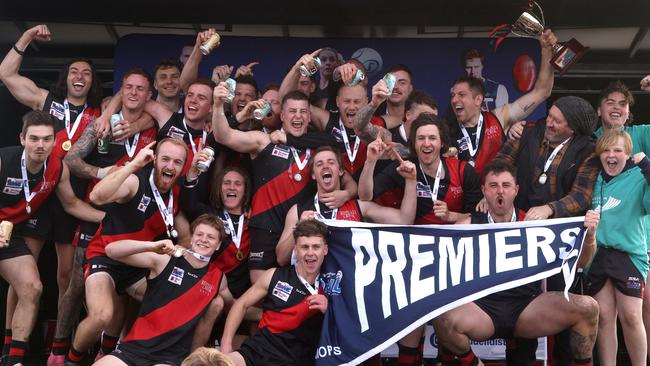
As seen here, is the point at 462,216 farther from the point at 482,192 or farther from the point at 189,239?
the point at 189,239

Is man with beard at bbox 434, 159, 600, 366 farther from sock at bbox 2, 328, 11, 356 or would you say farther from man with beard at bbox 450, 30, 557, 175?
sock at bbox 2, 328, 11, 356

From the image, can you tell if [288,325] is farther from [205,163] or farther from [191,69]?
[191,69]

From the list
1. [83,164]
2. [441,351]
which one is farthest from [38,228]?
[441,351]

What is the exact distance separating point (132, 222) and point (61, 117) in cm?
130

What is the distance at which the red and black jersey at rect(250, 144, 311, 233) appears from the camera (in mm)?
6391

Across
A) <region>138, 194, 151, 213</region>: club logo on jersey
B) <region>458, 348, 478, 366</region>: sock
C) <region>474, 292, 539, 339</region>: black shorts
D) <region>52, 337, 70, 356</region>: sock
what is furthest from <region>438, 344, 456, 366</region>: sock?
<region>52, 337, 70, 356</region>: sock

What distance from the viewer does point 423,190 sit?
6.18m

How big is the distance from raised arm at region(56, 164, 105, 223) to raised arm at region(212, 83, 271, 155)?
1129 millimetres

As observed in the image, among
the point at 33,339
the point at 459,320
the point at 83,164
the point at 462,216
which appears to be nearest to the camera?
the point at 459,320

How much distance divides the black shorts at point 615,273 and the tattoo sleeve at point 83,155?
3.65 m

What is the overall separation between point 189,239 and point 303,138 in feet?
3.70

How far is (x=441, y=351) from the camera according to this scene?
612 centimetres

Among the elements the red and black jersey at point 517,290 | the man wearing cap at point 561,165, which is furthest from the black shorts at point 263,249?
the man wearing cap at point 561,165

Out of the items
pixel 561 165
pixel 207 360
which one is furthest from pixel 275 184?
A: pixel 207 360
